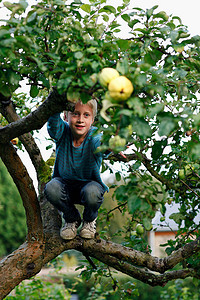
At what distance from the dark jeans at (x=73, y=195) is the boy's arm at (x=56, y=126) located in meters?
0.26

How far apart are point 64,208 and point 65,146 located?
34cm

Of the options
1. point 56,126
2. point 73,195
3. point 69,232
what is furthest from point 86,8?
point 69,232

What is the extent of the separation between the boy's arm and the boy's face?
57 millimetres

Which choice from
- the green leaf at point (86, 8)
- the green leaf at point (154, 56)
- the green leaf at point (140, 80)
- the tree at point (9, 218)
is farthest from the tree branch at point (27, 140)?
the tree at point (9, 218)

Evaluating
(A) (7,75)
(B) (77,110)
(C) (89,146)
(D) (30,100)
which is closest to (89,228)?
(C) (89,146)

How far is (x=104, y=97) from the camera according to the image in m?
1.00

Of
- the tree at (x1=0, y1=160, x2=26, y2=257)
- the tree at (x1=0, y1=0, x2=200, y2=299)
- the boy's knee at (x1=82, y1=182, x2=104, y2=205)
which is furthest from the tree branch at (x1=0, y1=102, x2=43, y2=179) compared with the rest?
the tree at (x1=0, y1=160, x2=26, y2=257)

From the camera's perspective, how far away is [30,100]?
3021 millimetres

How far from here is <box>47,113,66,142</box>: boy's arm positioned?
5.62 feet

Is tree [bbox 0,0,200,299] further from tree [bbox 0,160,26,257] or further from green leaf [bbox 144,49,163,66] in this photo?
tree [bbox 0,160,26,257]

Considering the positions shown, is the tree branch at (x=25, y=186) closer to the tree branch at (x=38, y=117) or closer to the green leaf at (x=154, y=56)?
the tree branch at (x=38, y=117)

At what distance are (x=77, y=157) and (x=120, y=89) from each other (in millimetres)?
1019

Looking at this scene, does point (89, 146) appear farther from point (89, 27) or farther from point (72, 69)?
point (72, 69)

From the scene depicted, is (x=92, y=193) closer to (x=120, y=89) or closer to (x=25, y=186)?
(x=25, y=186)
